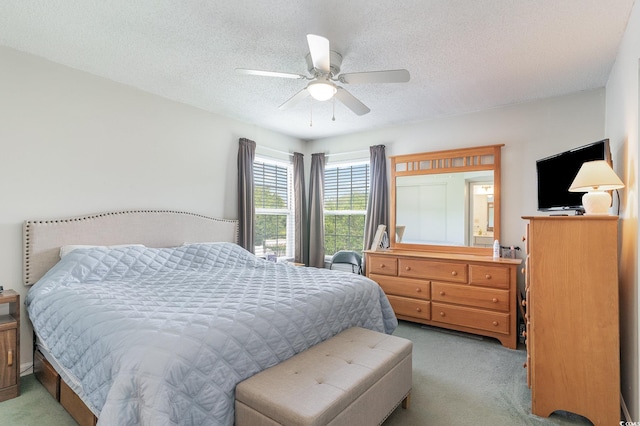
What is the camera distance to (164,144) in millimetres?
3551

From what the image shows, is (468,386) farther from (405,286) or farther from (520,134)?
(520,134)

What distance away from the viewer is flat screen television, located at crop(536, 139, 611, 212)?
2.36 m

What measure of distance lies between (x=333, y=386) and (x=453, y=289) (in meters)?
2.37

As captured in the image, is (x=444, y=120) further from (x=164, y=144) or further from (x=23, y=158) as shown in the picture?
(x=23, y=158)

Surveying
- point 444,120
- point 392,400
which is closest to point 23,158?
point 392,400

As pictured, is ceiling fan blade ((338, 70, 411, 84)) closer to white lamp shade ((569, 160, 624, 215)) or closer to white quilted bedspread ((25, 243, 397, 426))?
white lamp shade ((569, 160, 624, 215))

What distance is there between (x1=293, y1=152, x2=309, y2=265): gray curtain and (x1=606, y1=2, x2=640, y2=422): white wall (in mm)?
3694

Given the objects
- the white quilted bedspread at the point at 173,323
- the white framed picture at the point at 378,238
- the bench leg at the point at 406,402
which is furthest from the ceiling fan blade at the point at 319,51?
the white framed picture at the point at 378,238

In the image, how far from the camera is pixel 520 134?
363 cm

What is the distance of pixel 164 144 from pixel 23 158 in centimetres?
120

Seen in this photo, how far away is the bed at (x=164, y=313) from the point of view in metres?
1.35

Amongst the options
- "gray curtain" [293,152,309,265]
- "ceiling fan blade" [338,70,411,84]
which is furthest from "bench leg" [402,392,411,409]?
"gray curtain" [293,152,309,265]

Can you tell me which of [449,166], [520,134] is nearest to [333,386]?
[449,166]

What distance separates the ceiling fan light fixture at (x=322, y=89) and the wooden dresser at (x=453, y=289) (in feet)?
7.08
